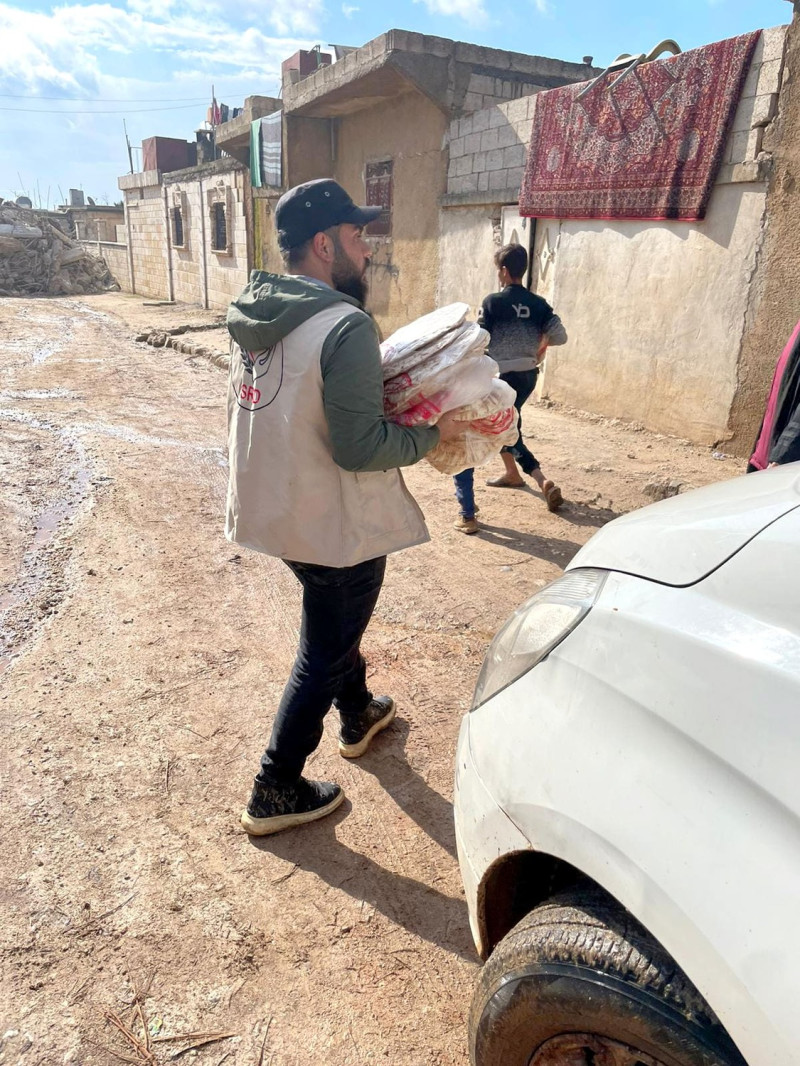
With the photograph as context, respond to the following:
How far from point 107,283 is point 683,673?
33.1 metres

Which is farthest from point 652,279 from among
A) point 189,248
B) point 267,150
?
point 189,248

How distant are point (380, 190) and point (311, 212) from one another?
1123 centimetres

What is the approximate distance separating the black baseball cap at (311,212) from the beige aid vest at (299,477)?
29 centimetres

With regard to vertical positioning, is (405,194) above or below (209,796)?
above

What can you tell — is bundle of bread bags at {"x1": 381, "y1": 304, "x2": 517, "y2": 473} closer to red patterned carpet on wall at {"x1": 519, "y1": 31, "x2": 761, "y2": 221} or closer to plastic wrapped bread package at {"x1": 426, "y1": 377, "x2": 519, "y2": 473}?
plastic wrapped bread package at {"x1": 426, "y1": 377, "x2": 519, "y2": 473}

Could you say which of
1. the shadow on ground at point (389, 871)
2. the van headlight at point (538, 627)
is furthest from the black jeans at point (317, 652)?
the van headlight at point (538, 627)

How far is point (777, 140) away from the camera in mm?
5809

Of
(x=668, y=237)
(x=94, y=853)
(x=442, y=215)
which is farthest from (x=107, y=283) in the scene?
(x=94, y=853)

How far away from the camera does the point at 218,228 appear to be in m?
19.2

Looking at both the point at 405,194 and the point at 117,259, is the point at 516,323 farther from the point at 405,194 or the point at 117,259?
the point at 117,259

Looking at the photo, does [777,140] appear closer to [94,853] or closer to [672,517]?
[672,517]

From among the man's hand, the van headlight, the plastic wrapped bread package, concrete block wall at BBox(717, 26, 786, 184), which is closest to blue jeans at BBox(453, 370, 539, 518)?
the plastic wrapped bread package

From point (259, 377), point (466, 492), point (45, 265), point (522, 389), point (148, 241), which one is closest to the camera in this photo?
point (259, 377)

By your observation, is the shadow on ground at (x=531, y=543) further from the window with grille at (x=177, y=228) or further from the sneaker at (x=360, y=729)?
the window with grille at (x=177, y=228)
